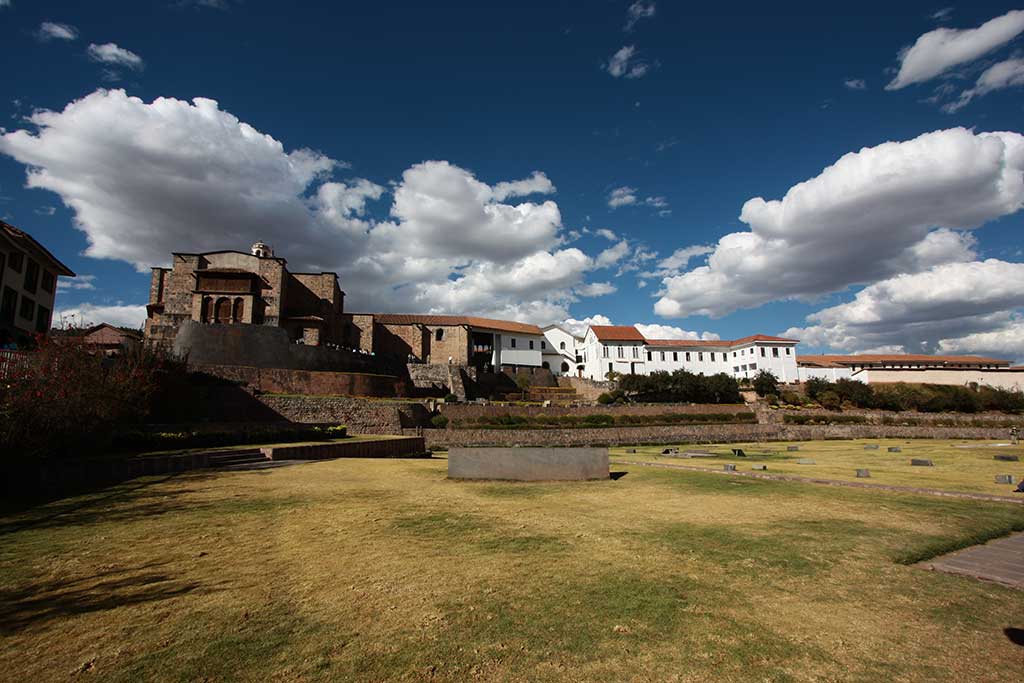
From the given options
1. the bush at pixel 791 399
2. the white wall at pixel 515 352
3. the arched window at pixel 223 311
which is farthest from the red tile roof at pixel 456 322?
the bush at pixel 791 399

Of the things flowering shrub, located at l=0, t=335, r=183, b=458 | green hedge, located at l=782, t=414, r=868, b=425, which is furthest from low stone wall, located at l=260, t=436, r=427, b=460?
green hedge, located at l=782, t=414, r=868, b=425

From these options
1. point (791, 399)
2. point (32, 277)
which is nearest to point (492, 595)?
point (32, 277)

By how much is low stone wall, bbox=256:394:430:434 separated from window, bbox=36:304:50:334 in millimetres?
17814

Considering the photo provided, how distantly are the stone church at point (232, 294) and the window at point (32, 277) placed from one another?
897 centimetres

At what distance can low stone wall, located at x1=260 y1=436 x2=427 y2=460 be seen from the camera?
52.8 ft

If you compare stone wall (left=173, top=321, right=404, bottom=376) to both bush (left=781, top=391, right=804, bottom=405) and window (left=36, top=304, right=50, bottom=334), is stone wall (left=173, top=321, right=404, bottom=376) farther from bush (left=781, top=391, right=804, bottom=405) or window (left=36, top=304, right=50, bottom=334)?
bush (left=781, top=391, right=804, bottom=405)

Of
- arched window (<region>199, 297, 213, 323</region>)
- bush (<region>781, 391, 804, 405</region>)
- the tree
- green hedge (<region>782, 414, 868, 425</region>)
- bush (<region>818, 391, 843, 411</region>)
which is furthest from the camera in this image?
the tree

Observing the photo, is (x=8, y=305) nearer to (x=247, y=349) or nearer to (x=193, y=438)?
(x=247, y=349)

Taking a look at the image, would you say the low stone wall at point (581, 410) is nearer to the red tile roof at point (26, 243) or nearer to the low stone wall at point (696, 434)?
the low stone wall at point (696, 434)

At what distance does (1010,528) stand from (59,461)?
729 inches

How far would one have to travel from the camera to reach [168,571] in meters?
5.05

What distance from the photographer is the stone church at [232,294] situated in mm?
43531

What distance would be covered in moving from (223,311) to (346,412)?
21216 millimetres

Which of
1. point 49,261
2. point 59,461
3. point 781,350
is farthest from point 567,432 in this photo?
point 781,350
